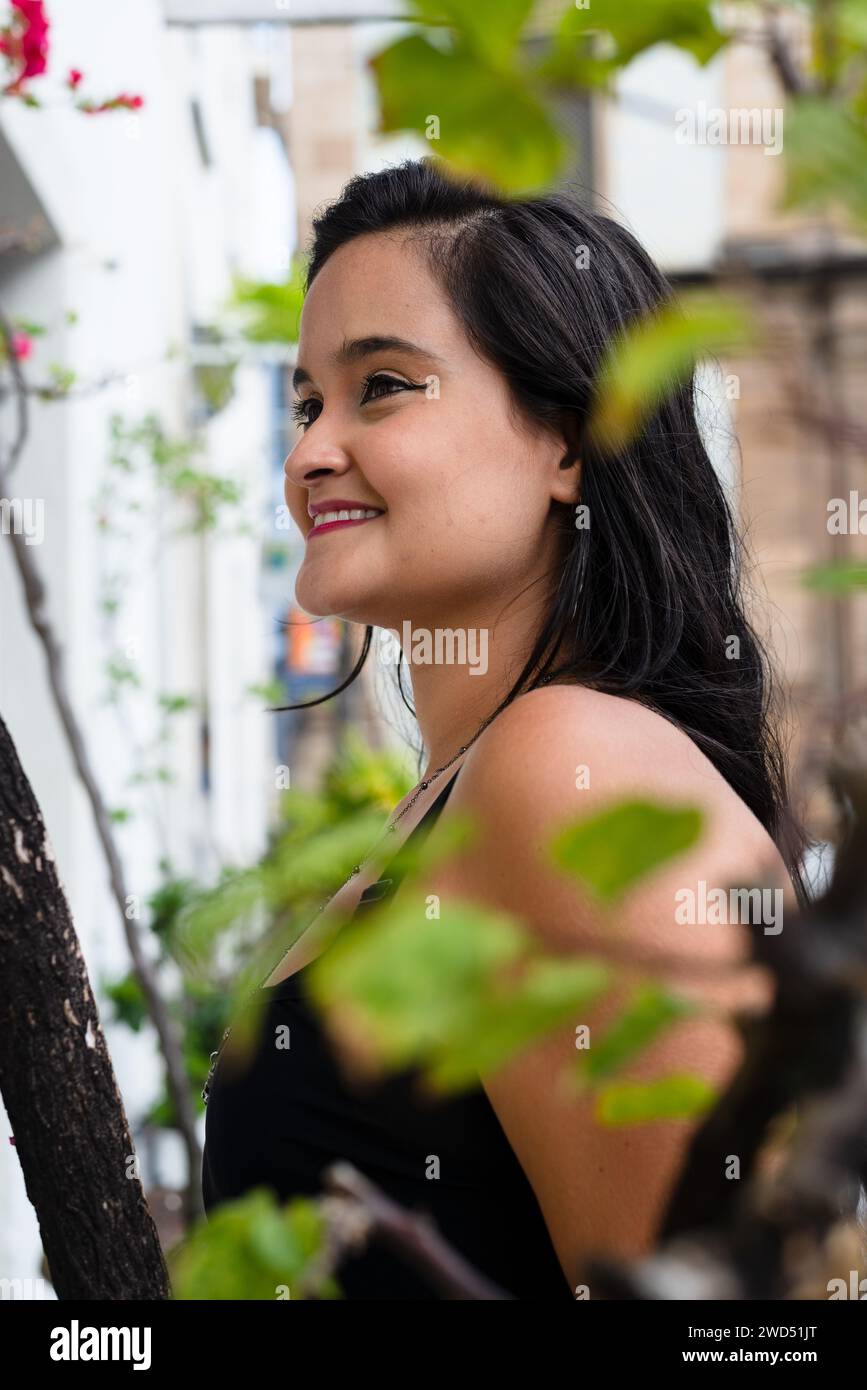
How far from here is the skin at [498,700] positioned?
0.93m

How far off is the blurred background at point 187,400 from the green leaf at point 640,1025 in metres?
0.06

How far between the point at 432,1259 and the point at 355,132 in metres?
11.7

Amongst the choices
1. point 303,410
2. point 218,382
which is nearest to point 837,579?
point 303,410

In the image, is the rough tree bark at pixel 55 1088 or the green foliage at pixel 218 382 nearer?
the rough tree bark at pixel 55 1088

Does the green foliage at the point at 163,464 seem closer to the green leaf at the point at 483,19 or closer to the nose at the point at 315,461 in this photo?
the nose at the point at 315,461

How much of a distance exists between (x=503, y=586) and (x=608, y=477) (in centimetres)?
14

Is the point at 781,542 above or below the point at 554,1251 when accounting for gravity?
above

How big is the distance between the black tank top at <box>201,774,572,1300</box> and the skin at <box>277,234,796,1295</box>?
0.17 feet

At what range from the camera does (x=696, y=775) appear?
108 centimetres

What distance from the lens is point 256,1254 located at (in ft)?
1.23

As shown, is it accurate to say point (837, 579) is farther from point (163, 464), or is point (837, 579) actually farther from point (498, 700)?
point (163, 464)

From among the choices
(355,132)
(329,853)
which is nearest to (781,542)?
(355,132)

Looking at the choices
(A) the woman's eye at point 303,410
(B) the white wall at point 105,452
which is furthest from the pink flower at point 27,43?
(A) the woman's eye at point 303,410
